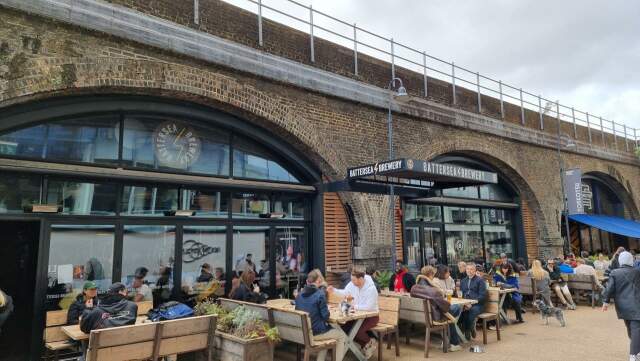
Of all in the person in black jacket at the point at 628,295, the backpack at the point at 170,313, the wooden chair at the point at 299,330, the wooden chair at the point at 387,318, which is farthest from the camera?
the wooden chair at the point at 387,318

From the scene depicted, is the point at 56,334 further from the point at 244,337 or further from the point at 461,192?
the point at 461,192

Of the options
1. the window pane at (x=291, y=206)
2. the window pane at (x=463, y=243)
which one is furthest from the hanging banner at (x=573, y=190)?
the window pane at (x=291, y=206)

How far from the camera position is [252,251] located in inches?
369

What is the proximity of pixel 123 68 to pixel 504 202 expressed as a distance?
13722mm

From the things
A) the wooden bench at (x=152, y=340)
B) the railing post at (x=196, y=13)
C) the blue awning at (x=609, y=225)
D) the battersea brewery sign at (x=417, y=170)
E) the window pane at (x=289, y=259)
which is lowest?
the wooden bench at (x=152, y=340)

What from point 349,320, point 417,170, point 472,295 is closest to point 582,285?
point 472,295

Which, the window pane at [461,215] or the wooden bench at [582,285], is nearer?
the wooden bench at [582,285]

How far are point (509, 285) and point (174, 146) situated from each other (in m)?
7.86

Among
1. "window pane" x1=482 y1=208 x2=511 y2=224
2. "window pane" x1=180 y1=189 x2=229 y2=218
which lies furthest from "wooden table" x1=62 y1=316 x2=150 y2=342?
"window pane" x1=482 y1=208 x2=511 y2=224

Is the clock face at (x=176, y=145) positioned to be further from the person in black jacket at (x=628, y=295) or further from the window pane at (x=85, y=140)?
the person in black jacket at (x=628, y=295)

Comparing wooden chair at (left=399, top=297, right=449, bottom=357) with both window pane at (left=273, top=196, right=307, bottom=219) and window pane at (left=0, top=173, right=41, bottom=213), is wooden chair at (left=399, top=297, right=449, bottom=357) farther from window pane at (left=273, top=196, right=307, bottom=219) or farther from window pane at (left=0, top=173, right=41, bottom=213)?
window pane at (left=0, top=173, right=41, bottom=213)

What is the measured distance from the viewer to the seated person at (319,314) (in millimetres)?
5945

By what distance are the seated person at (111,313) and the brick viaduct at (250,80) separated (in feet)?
10.3

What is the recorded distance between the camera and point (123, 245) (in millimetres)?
7625
